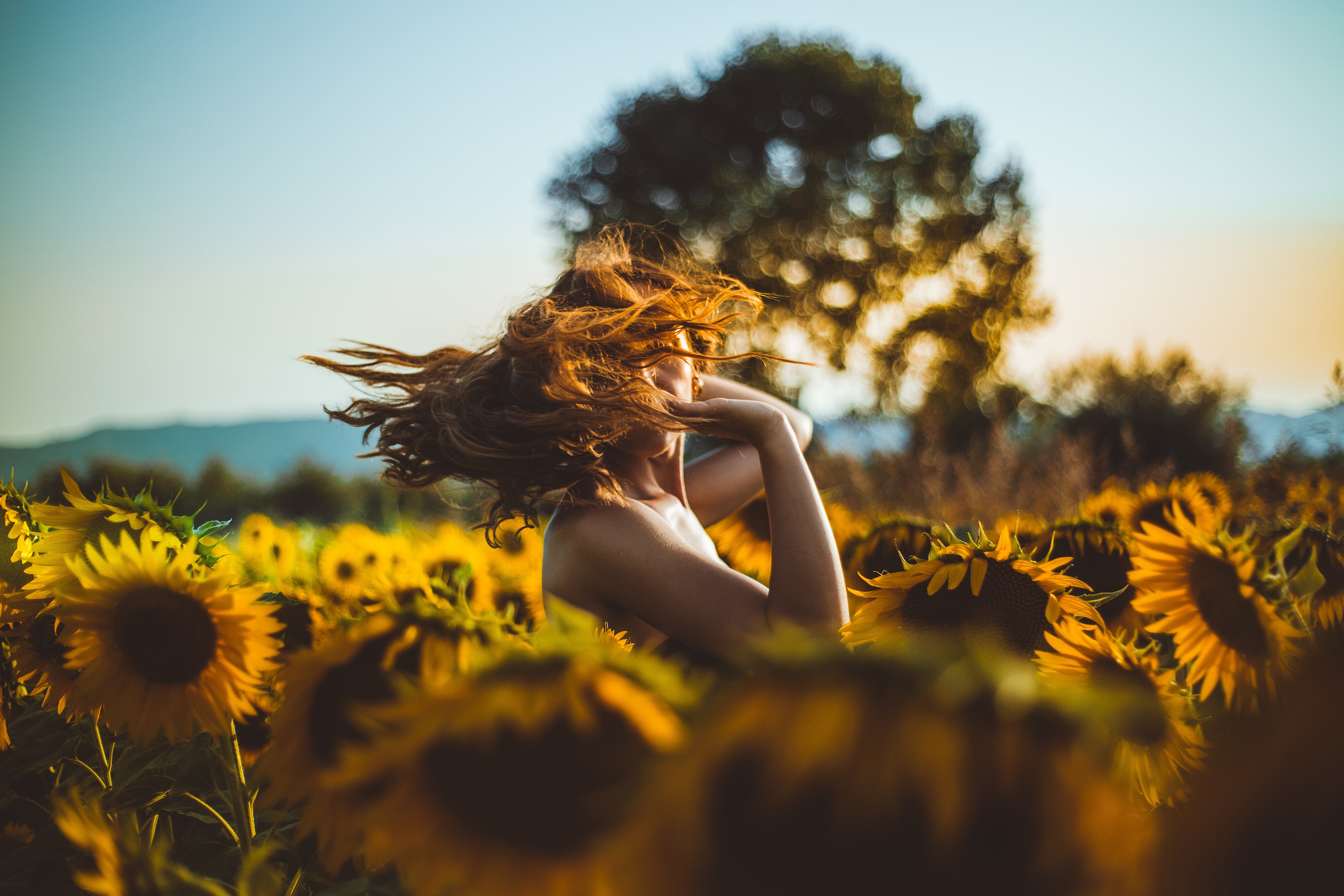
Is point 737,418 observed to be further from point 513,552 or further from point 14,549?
point 513,552

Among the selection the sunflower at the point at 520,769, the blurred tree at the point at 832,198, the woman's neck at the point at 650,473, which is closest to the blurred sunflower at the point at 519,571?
the woman's neck at the point at 650,473

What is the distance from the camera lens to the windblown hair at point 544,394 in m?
1.14

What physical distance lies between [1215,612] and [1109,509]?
94 cm

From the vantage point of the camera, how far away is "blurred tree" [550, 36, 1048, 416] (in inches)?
639

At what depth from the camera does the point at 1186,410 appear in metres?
9.98

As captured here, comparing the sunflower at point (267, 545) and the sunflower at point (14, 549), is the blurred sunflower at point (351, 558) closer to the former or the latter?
the sunflower at point (267, 545)

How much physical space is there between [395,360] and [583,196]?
16321 millimetres

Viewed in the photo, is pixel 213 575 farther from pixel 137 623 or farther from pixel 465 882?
pixel 465 882

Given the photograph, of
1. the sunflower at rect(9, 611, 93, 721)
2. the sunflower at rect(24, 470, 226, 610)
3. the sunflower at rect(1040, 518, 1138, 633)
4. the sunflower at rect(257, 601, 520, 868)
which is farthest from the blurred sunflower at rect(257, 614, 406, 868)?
the sunflower at rect(1040, 518, 1138, 633)

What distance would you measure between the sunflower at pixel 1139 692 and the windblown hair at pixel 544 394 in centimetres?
61

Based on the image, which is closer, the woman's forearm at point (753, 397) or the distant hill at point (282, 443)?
the distant hill at point (282, 443)

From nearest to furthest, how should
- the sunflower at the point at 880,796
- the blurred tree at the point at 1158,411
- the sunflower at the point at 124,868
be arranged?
the sunflower at the point at 880,796 < the sunflower at the point at 124,868 < the blurred tree at the point at 1158,411

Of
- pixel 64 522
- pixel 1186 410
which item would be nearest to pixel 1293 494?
pixel 64 522

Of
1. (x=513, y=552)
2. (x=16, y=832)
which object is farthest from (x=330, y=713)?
(x=513, y=552)
